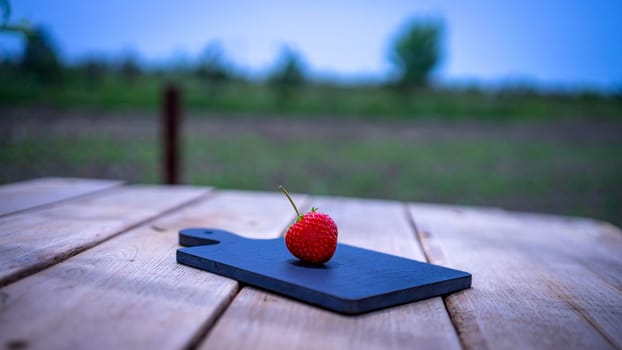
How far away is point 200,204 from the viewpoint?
1502 mm

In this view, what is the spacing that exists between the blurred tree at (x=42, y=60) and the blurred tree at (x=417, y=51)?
663 centimetres

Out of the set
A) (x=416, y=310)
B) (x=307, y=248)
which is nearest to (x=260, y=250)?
(x=307, y=248)

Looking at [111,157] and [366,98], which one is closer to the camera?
[111,157]

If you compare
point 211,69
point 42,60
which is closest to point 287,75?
point 211,69

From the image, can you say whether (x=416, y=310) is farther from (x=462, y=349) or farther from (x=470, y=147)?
(x=470, y=147)

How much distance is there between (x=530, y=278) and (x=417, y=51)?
1017 centimetres

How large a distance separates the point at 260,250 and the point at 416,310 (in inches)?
11.5

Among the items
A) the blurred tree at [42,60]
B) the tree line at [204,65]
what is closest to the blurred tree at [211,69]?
the tree line at [204,65]

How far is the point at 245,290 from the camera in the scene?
28.5 inches

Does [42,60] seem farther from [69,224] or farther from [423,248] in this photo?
[423,248]

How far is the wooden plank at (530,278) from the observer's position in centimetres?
63

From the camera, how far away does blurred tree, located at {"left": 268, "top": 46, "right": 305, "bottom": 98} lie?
7.71m

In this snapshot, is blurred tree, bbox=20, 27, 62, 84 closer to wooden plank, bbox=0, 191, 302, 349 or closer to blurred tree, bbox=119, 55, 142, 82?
wooden plank, bbox=0, 191, 302, 349

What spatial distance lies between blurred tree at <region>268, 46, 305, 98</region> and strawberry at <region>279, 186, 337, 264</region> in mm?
6945
